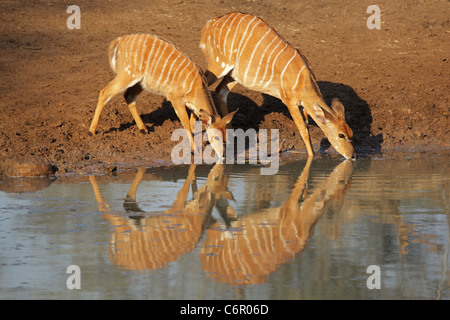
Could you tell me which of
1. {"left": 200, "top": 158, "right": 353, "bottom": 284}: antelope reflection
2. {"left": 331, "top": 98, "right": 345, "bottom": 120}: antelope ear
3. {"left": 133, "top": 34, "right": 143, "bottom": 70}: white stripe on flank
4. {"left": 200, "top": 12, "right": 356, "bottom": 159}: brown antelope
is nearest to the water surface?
{"left": 200, "top": 158, "right": 353, "bottom": 284}: antelope reflection

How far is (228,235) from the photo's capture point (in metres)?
5.39

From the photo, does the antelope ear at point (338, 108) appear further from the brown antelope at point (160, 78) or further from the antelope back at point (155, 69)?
the antelope back at point (155, 69)

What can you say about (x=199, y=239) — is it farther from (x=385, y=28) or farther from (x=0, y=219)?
(x=385, y=28)

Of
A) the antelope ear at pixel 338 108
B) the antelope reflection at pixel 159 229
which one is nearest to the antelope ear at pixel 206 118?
the antelope ear at pixel 338 108

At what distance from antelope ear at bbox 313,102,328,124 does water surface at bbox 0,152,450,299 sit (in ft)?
3.86

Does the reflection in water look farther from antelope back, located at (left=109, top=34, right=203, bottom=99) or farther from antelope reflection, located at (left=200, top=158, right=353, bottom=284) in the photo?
antelope back, located at (left=109, top=34, right=203, bottom=99)

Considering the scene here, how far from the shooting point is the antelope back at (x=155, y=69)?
911 cm

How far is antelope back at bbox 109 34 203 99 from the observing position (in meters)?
9.11

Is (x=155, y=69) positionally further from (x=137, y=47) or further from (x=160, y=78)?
(x=137, y=47)

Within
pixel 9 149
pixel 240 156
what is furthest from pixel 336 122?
pixel 9 149

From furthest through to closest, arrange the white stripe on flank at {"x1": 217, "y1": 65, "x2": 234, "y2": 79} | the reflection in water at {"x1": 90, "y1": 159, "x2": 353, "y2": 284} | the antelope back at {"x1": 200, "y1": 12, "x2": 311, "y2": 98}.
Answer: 1. the white stripe on flank at {"x1": 217, "y1": 65, "x2": 234, "y2": 79}
2. the antelope back at {"x1": 200, "y1": 12, "x2": 311, "y2": 98}
3. the reflection in water at {"x1": 90, "y1": 159, "x2": 353, "y2": 284}

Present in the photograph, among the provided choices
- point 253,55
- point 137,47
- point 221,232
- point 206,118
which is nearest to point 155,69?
point 137,47

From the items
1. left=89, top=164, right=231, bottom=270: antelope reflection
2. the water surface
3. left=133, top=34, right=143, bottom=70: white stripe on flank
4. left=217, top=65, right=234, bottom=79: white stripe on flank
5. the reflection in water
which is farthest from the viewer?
left=217, top=65, right=234, bottom=79: white stripe on flank

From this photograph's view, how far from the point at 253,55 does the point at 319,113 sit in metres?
1.24
